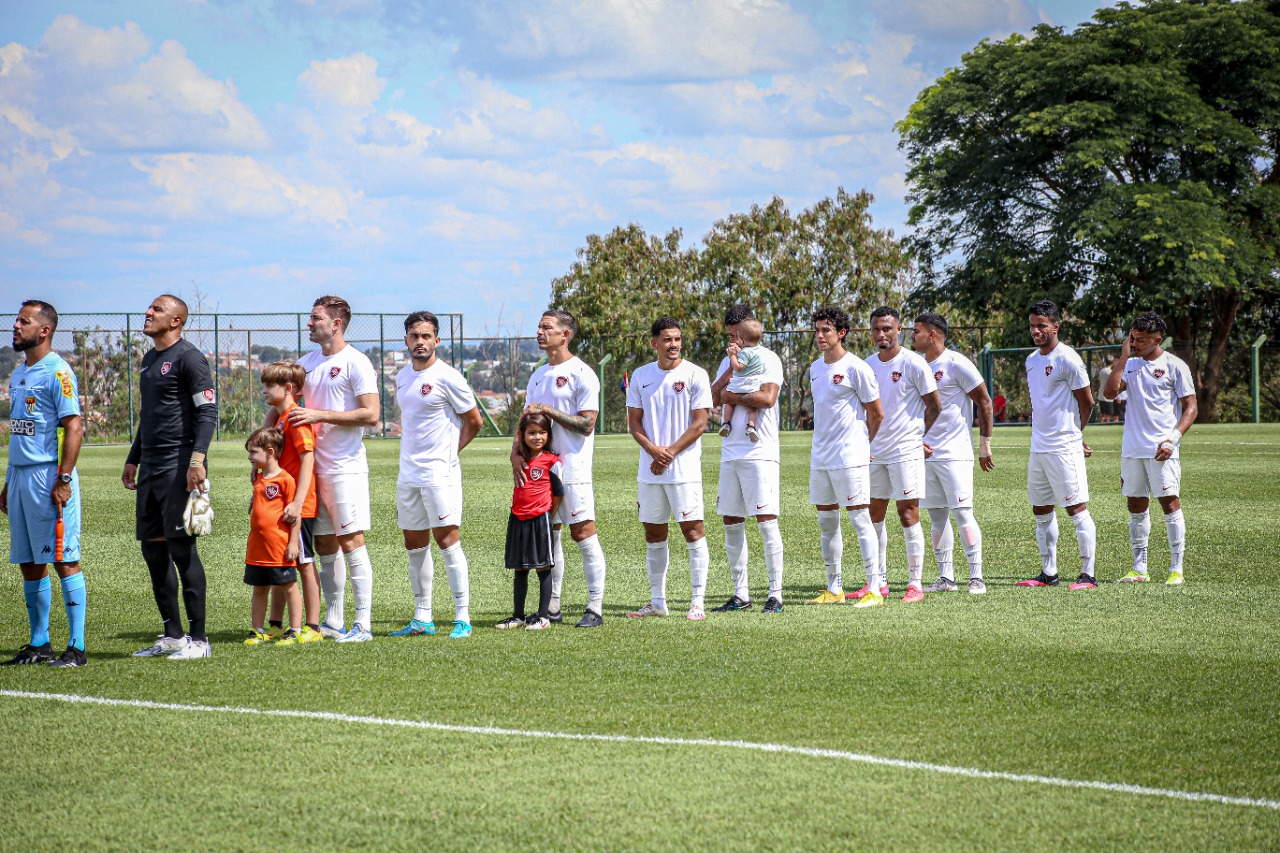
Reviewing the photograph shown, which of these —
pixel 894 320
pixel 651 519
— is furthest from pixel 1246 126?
pixel 651 519

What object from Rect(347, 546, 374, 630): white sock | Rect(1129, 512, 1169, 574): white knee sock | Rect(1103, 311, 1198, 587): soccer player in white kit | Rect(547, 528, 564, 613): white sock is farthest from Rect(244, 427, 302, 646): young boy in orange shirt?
Rect(1129, 512, 1169, 574): white knee sock

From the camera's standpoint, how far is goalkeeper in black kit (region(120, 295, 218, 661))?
7.28m

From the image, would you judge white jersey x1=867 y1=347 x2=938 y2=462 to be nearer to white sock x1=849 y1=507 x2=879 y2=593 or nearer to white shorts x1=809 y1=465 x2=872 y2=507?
white shorts x1=809 y1=465 x2=872 y2=507

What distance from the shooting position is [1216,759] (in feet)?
16.8

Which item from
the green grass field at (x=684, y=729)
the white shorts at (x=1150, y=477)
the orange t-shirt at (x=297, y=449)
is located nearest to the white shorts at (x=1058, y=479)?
the white shorts at (x=1150, y=477)

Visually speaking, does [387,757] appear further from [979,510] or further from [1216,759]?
[979,510]

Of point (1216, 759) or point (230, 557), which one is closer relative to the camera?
point (1216, 759)

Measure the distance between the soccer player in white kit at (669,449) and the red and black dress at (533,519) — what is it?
0.71 meters

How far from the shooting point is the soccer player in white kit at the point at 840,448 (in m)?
9.46

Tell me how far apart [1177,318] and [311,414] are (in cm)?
3570

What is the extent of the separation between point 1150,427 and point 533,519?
17.4ft

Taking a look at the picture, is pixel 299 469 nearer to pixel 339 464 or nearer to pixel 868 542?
pixel 339 464

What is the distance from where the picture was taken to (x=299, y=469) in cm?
780

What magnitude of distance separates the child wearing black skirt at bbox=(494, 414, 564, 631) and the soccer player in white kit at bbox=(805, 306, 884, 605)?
211 cm
